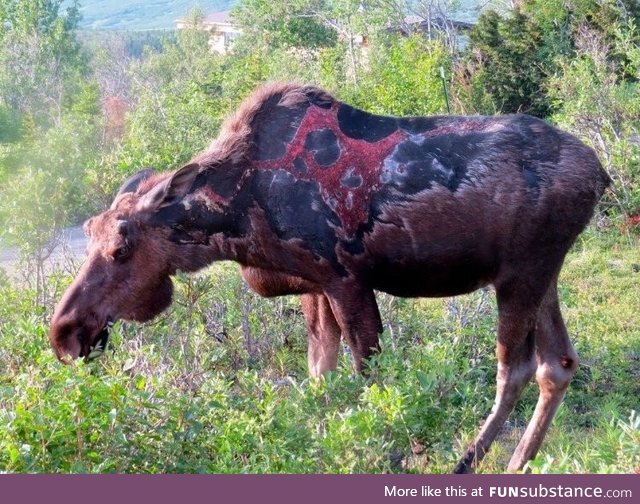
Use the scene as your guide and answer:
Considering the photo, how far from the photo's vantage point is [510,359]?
5660mm

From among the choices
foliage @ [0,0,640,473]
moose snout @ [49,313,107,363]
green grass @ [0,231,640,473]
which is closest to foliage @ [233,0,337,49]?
foliage @ [0,0,640,473]

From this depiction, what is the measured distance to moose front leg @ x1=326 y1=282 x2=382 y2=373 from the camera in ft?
18.3

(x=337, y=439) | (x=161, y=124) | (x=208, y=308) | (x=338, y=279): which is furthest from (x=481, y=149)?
(x=161, y=124)

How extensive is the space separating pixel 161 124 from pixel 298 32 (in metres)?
12.3

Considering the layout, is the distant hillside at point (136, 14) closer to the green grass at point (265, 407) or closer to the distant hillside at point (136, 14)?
the distant hillside at point (136, 14)

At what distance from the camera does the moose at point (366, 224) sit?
546cm

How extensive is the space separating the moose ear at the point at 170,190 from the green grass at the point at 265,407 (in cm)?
50

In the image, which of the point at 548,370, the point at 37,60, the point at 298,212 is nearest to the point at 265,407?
the point at 298,212

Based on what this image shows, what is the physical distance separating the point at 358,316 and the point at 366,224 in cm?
53

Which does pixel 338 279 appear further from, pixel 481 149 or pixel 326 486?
pixel 326 486

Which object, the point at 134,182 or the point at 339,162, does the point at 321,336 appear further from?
the point at 134,182

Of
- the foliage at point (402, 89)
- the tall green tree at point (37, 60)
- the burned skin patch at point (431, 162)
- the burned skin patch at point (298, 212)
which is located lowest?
the tall green tree at point (37, 60)

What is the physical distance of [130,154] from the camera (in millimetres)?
13156

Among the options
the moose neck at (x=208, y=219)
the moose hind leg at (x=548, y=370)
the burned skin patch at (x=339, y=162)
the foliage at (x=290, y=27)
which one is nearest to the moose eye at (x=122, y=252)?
→ the moose neck at (x=208, y=219)
